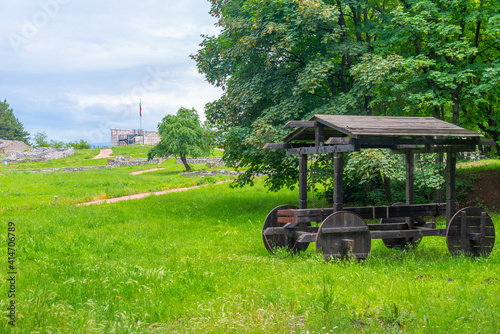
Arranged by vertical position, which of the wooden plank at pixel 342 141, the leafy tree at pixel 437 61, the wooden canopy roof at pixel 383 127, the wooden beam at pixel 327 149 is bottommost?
the wooden beam at pixel 327 149

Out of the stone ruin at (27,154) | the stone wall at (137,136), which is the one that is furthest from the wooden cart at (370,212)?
the stone wall at (137,136)

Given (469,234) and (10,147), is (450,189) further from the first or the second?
(10,147)

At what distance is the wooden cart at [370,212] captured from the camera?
28.1 ft

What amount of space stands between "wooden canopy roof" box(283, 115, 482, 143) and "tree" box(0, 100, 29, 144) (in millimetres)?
102391

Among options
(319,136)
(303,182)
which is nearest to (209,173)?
(303,182)

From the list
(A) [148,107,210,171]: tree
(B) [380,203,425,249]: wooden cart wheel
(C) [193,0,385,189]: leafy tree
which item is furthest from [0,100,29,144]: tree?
(B) [380,203,425,249]: wooden cart wheel

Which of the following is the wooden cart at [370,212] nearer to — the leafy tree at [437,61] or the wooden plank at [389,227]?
the wooden plank at [389,227]

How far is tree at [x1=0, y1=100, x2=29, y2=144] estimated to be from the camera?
9500 cm

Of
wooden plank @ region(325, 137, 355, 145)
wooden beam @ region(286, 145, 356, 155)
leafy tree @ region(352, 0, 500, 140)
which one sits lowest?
wooden beam @ region(286, 145, 356, 155)

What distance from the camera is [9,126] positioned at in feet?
314

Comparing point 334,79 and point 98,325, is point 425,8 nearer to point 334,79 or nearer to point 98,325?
point 334,79

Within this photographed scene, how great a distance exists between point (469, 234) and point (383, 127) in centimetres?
317

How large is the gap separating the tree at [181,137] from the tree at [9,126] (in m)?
68.3

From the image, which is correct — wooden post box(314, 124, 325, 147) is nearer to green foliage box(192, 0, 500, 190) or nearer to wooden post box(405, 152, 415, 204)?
wooden post box(405, 152, 415, 204)
